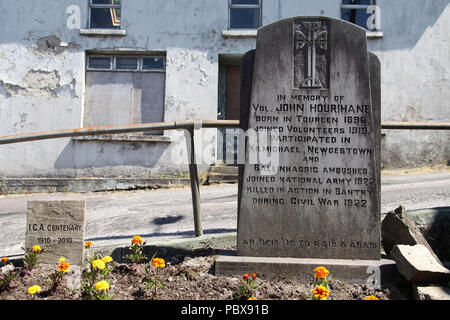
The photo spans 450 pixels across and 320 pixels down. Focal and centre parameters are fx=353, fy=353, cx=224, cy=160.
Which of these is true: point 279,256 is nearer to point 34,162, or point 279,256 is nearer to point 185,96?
point 185,96

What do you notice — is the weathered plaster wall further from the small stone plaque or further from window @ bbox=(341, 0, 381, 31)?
the small stone plaque

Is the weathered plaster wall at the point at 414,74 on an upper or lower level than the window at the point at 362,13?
lower

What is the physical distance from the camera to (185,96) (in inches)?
341

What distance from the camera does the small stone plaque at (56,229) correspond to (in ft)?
8.14

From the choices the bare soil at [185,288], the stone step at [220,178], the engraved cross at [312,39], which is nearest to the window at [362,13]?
the stone step at [220,178]

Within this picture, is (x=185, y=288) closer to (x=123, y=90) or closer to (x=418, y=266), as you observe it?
(x=418, y=266)

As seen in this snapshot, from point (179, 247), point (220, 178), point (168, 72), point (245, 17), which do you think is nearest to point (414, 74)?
point (245, 17)

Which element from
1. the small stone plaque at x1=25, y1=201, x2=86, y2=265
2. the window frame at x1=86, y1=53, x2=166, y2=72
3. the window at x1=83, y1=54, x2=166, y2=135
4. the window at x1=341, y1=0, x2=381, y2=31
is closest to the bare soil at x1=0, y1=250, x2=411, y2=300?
the small stone plaque at x1=25, y1=201, x2=86, y2=265

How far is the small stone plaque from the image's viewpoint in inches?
97.7

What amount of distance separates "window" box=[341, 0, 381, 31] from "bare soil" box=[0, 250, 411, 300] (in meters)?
8.27

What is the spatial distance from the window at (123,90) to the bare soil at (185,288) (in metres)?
6.60

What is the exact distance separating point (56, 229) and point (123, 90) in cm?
679

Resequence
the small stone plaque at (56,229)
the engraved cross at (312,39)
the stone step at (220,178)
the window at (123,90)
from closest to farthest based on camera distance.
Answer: the small stone plaque at (56,229) → the engraved cross at (312,39) → the stone step at (220,178) → the window at (123,90)

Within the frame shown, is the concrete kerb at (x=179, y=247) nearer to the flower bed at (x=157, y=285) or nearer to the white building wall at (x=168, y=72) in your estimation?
the flower bed at (x=157, y=285)
